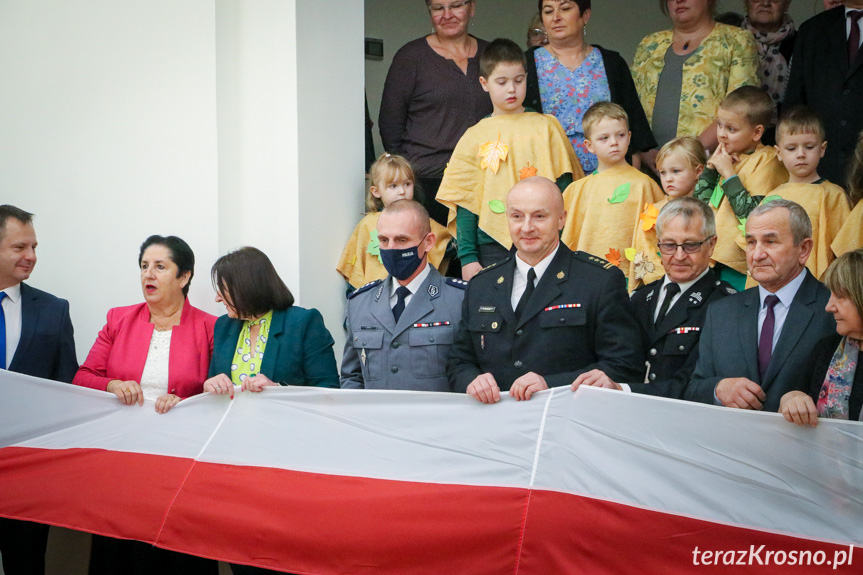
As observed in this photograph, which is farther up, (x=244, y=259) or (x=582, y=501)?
(x=244, y=259)

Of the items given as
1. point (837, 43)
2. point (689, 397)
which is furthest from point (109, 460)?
point (837, 43)

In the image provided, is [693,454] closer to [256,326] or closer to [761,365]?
[761,365]

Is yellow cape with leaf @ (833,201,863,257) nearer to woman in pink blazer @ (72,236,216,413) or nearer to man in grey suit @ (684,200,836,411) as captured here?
man in grey suit @ (684,200,836,411)

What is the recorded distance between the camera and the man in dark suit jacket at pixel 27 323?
4895mm

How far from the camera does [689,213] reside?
4316mm

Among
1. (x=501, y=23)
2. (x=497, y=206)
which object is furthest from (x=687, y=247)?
(x=501, y=23)

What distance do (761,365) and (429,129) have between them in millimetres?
3017

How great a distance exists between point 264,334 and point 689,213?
6.43 feet

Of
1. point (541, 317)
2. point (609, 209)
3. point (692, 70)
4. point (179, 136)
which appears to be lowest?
point (541, 317)

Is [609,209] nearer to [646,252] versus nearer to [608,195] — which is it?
[608,195]

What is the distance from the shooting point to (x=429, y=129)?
6109mm

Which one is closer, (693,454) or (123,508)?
(693,454)

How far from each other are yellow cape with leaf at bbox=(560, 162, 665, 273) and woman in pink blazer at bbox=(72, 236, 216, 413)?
6.38 ft

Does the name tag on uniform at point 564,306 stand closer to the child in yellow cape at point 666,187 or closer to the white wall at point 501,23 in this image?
the child in yellow cape at point 666,187
